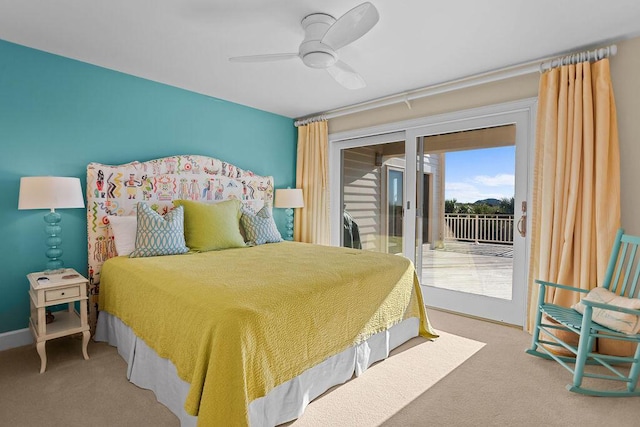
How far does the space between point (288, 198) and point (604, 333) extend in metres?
3.32

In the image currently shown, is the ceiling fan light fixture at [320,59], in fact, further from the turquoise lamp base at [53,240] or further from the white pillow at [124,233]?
the turquoise lamp base at [53,240]

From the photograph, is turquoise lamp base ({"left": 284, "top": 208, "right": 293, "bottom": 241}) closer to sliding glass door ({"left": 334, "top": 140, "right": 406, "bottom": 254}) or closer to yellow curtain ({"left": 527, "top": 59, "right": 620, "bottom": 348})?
sliding glass door ({"left": 334, "top": 140, "right": 406, "bottom": 254})

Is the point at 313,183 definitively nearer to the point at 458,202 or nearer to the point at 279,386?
the point at 458,202

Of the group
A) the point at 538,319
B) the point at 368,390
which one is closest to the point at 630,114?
the point at 538,319

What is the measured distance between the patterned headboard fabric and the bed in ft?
0.03

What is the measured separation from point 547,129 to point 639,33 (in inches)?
32.2

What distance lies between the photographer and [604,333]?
212 cm

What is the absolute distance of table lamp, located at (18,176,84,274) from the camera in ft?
7.79

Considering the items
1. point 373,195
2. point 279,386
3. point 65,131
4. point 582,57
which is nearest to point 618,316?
point 582,57

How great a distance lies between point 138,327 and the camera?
6.97 feet

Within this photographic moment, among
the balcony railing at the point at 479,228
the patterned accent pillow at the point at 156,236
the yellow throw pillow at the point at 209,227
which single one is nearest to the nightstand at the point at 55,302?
the patterned accent pillow at the point at 156,236

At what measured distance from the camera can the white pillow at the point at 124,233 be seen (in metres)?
2.88

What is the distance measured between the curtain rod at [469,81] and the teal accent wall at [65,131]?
1.76m

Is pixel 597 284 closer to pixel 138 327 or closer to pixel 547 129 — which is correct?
pixel 547 129
